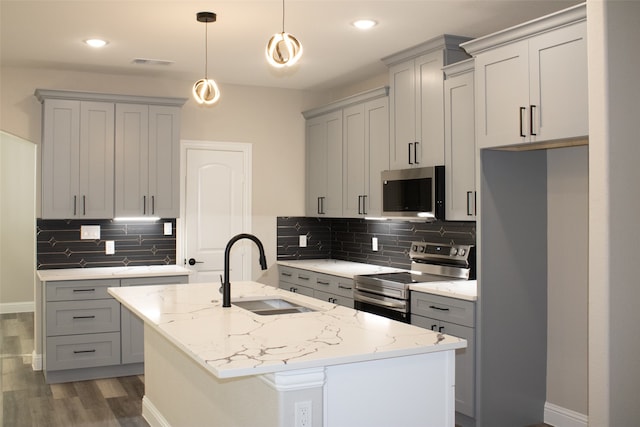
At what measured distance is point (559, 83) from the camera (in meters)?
3.46

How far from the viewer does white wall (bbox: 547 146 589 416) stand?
158 inches

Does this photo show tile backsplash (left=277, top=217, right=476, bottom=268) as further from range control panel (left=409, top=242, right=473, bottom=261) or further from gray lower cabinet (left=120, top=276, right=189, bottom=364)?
gray lower cabinet (left=120, top=276, right=189, bottom=364)

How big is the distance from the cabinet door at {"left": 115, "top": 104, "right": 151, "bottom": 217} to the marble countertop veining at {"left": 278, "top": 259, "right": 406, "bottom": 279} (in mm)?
1552

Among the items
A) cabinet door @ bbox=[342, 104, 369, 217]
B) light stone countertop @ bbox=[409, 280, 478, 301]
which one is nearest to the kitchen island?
light stone countertop @ bbox=[409, 280, 478, 301]

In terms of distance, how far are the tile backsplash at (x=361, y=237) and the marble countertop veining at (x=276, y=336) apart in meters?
1.91

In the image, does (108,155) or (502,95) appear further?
(108,155)

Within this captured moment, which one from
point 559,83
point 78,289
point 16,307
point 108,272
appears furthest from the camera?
point 16,307

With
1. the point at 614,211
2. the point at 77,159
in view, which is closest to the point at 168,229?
the point at 77,159

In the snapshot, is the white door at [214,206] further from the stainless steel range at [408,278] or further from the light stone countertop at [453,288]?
the light stone countertop at [453,288]

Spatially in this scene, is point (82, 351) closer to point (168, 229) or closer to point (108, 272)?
point (108, 272)

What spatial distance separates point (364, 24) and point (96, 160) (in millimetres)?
2691

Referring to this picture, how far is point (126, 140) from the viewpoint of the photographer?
5645 millimetres

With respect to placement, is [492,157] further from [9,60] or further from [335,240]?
[9,60]

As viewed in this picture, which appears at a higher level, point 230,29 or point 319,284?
point 230,29
